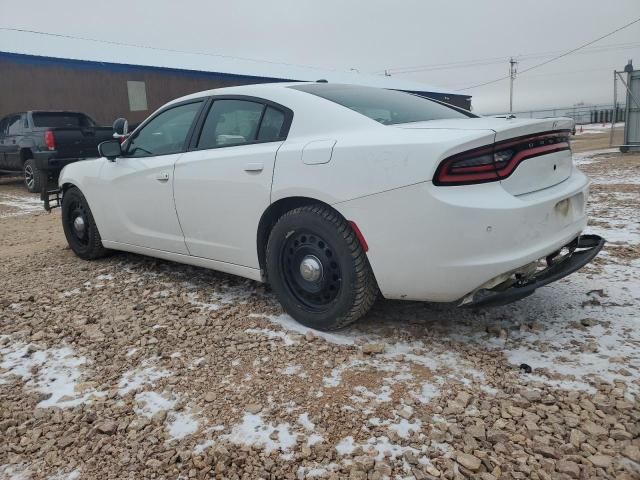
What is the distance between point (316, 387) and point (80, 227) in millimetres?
3448

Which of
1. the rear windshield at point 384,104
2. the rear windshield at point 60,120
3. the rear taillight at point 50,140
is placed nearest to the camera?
the rear windshield at point 384,104

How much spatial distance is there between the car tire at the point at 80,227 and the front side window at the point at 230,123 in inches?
69.8

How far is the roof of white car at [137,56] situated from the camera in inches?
653

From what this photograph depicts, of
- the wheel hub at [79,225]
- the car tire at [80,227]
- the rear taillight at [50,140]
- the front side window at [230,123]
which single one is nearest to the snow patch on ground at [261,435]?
the front side window at [230,123]

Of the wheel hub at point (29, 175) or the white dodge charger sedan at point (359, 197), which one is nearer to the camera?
the white dodge charger sedan at point (359, 197)

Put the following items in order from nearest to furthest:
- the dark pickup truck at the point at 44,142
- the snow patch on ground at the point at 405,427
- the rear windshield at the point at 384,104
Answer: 1. the snow patch on ground at the point at 405,427
2. the rear windshield at the point at 384,104
3. the dark pickup truck at the point at 44,142

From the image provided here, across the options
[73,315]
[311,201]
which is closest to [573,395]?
[311,201]

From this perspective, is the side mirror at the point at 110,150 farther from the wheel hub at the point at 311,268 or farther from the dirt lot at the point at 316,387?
the wheel hub at the point at 311,268

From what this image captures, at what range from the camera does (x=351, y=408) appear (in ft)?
7.15

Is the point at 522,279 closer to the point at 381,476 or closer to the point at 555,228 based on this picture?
the point at 555,228

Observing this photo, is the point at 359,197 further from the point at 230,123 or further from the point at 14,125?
the point at 14,125

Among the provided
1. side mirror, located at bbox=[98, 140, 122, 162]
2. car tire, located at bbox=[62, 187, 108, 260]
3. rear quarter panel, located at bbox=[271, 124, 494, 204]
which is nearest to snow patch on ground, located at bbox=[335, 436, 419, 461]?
rear quarter panel, located at bbox=[271, 124, 494, 204]

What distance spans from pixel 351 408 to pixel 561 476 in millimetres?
849

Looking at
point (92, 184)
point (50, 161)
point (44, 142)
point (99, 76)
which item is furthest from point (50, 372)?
point (99, 76)
